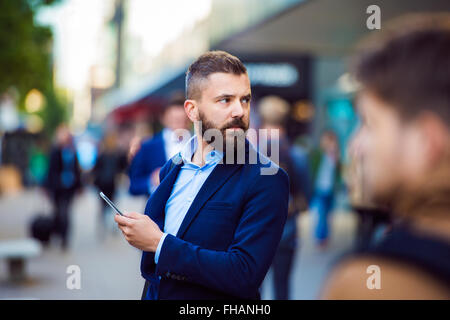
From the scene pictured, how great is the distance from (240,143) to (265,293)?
5.24 m

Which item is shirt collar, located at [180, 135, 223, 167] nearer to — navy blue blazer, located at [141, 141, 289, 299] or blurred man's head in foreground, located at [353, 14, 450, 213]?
navy blue blazer, located at [141, 141, 289, 299]

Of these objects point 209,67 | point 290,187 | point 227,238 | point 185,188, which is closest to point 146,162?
point 290,187

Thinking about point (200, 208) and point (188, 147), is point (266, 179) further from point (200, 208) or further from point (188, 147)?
point (188, 147)

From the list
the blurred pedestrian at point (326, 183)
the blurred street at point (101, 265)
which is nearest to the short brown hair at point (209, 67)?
the blurred street at point (101, 265)

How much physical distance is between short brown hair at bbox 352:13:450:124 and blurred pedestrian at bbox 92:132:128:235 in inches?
449

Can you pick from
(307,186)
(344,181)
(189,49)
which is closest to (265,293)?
(307,186)

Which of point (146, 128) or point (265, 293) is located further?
point (146, 128)

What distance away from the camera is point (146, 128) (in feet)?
97.5

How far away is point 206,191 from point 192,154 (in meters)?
0.32

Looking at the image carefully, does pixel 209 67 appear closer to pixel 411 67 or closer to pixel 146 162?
pixel 411 67

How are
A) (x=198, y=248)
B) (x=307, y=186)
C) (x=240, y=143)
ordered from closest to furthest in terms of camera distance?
(x=198, y=248) < (x=240, y=143) < (x=307, y=186)

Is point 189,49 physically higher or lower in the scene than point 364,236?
higher

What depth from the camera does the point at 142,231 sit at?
6.55 ft

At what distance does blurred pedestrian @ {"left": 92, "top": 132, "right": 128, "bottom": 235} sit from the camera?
12.4 m
